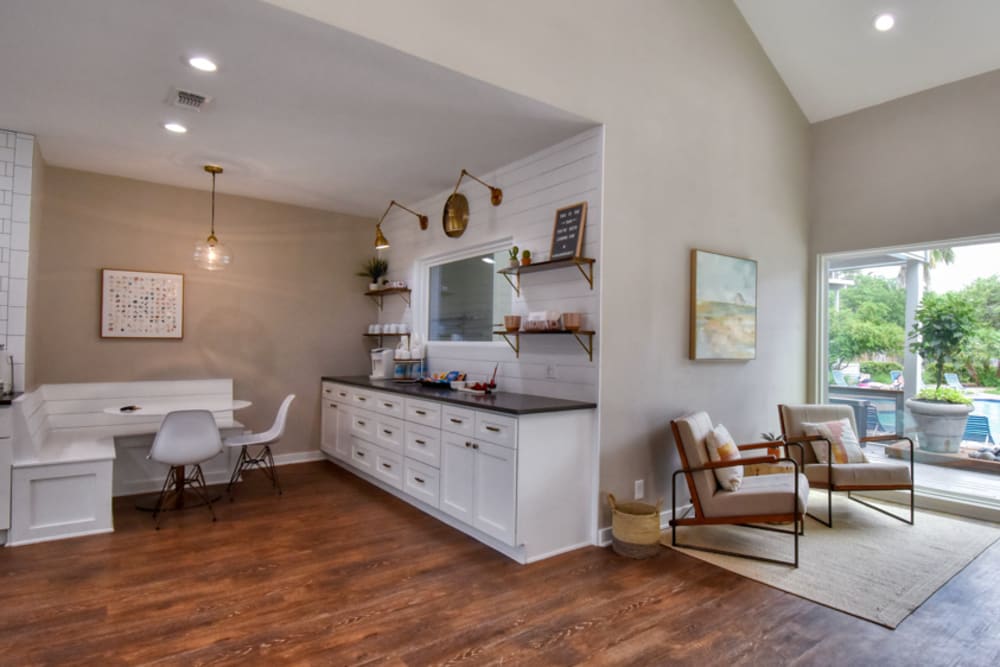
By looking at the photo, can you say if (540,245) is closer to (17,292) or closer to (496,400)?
(496,400)

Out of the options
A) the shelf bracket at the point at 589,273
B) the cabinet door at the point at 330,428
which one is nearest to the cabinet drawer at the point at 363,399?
the cabinet door at the point at 330,428

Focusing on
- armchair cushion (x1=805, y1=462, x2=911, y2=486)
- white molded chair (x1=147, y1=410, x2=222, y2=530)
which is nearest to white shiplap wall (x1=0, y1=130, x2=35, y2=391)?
white molded chair (x1=147, y1=410, x2=222, y2=530)

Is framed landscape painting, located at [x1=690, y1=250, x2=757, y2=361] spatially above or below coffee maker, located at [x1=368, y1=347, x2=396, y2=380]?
above

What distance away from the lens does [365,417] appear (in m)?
4.70

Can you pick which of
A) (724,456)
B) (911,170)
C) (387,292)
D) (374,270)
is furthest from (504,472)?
(911,170)

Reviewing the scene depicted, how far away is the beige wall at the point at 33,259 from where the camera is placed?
12.6ft

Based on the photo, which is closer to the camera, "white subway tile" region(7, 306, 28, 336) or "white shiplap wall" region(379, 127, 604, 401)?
"white shiplap wall" region(379, 127, 604, 401)

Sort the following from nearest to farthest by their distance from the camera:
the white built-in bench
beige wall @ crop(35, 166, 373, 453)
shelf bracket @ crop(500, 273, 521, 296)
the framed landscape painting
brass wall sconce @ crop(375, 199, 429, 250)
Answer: the white built-in bench, the framed landscape painting, shelf bracket @ crop(500, 273, 521, 296), beige wall @ crop(35, 166, 373, 453), brass wall sconce @ crop(375, 199, 429, 250)

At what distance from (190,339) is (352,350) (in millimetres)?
1551

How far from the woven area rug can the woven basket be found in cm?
29

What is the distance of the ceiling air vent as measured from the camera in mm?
3133

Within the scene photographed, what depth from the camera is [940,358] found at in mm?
4379

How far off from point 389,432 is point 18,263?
2.74 metres

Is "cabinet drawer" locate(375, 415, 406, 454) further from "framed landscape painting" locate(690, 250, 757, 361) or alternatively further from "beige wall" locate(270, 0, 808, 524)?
"framed landscape painting" locate(690, 250, 757, 361)
